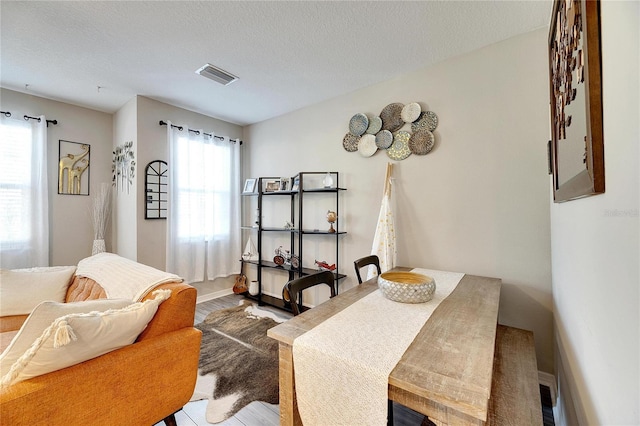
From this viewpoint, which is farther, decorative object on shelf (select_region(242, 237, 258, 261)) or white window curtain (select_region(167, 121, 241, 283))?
decorative object on shelf (select_region(242, 237, 258, 261))

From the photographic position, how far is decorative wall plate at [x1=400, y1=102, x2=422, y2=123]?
7.72 ft

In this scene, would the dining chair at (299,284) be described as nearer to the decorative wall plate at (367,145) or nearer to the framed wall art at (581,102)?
the framed wall art at (581,102)

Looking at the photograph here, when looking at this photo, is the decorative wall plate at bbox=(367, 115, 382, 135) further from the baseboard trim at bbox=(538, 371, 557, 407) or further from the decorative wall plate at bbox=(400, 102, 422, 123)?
the baseboard trim at bbox=(538, 371, 557, 407)

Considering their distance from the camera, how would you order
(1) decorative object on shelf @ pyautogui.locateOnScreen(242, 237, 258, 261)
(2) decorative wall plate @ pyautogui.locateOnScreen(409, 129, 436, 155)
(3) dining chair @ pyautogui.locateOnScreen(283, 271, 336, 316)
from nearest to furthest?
(3) dining chair @ pyautogui.locateOnScreen(283, 271, 336, 316)
(2) decorative wall plate @ pyautogui.locateOnScreen(409, 129, 436, 155)
(1) decorative object on shelf @ pyautogui.locateOnScreen(242, 237, 258, 261)

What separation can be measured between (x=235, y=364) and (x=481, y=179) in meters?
2.52

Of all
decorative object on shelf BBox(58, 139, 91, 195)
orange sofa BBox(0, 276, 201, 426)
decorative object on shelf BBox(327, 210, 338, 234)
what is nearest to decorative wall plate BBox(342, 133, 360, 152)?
decorative object on shelf BBox(327, 210, 338, 234)

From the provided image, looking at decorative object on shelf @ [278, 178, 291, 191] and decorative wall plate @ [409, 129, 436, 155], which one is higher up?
decorative wall plate @ [409, 129, 436, 155]

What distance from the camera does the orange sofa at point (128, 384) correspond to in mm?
894

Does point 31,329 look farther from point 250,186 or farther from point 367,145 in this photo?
point 250,186

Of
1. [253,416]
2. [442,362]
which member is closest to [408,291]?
[442,362]

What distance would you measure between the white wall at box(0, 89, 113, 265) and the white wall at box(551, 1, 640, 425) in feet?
14.6

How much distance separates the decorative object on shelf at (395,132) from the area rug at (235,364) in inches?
85.3

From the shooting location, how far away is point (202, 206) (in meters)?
3.48

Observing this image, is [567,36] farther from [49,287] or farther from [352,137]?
[49,287]
